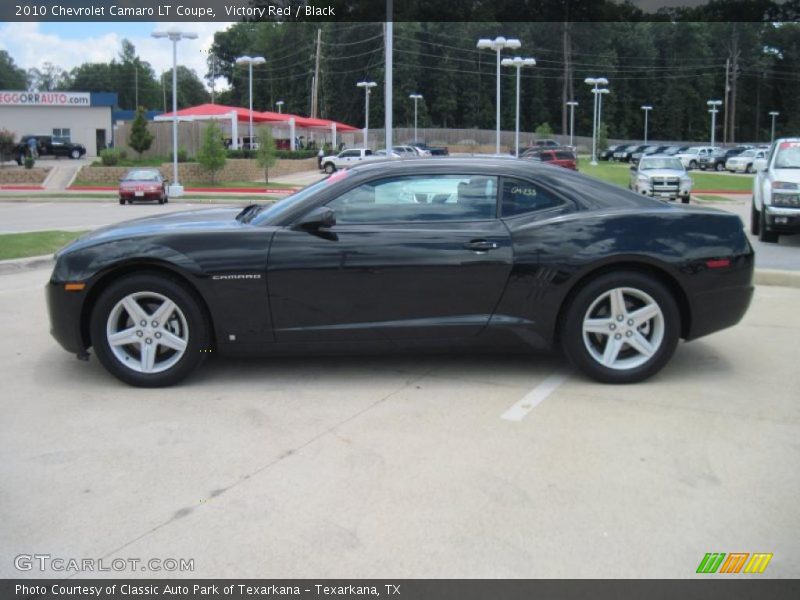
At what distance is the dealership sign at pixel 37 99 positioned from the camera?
207 feet

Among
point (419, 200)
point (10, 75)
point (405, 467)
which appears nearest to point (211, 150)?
point (419, 200)

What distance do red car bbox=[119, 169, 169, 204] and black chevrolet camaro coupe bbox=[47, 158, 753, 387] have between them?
2318cm

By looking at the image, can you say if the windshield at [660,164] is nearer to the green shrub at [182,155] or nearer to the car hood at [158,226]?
the car hood at [158,226]

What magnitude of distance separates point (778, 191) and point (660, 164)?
13.5m

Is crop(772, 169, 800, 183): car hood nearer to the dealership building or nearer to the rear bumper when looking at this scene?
the rear bumper

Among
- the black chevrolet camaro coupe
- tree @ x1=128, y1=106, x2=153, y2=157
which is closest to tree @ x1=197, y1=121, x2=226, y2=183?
tree @ x1=128, y1=106, x2=153, y2=157

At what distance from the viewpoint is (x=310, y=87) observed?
103 m

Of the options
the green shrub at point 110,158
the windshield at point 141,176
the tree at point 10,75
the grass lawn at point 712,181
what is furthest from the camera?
the tree at point 10,75

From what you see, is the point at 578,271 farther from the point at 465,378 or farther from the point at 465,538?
the point at 465,538

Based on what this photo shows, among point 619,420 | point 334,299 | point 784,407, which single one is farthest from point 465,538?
point 784,407

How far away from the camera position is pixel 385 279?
5.25 meters

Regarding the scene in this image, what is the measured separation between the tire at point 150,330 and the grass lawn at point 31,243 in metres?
6.24

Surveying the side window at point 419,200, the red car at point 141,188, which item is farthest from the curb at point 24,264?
the red car at point 141,188

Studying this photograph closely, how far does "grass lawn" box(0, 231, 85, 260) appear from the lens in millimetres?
11070
